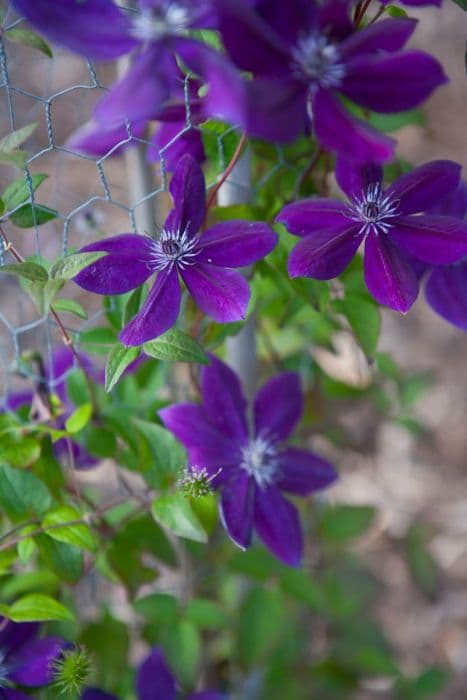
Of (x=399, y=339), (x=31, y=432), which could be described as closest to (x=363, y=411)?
(x=399, y=339)

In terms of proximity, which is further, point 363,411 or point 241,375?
point 363,411

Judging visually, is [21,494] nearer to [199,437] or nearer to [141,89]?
[199,437]

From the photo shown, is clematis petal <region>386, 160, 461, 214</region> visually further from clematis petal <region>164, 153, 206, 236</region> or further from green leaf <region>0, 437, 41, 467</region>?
green leaf <region>0, 437, 41, 467</region>

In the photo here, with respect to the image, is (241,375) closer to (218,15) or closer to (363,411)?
(218,15)

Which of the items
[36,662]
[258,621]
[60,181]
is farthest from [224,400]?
[60,181]

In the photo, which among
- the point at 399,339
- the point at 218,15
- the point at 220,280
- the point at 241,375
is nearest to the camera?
the point at 218,15

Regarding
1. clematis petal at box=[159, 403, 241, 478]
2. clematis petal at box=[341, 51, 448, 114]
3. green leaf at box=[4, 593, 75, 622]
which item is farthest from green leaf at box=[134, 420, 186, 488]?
clematis petal at box=[341, 51, 448, 114]
